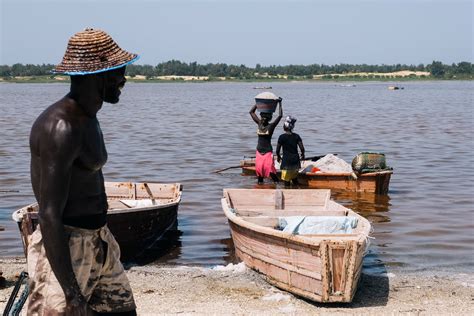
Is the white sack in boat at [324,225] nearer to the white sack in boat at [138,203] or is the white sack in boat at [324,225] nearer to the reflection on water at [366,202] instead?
the white sack in boat at [138,203]

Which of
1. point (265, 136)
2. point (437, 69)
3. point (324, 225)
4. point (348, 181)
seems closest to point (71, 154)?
point (324, 225)

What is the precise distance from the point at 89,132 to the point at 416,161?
64.8ft

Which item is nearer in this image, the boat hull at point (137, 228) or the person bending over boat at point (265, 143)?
the boat hull at point (137, 228)

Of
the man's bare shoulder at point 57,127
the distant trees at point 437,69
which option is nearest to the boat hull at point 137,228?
the man's bare shoulder at point 57,127

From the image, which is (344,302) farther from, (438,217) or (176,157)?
(176,157)

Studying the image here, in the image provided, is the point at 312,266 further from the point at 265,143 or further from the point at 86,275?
the point at 265,143

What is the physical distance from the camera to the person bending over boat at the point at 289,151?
1361 cm

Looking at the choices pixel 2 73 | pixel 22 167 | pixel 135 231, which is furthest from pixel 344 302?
pixel 2 73

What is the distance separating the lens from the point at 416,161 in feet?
73.2

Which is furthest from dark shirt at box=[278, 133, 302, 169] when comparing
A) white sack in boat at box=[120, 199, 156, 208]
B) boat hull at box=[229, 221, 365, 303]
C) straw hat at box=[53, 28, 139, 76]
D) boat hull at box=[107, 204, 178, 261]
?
straw hat at box=[53, 28, 139, 76]

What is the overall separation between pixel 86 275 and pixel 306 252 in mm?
3836

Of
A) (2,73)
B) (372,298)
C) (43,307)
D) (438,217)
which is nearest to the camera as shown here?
(43,307)

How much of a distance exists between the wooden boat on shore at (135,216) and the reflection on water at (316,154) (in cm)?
46

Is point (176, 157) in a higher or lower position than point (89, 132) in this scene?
lower
